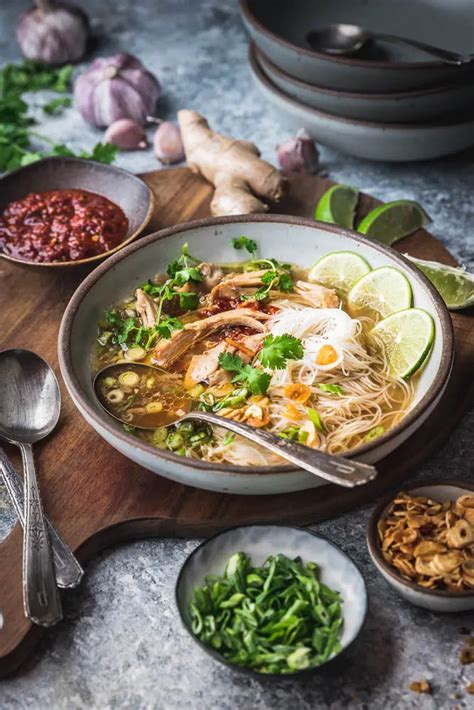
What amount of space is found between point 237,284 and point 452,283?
116cm

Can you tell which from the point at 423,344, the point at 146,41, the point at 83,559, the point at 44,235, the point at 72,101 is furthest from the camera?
the point at 146,41

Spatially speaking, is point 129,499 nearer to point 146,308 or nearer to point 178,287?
point 146,308

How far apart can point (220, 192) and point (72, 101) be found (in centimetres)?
224

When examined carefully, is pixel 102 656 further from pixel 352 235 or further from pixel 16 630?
pixel 352 235

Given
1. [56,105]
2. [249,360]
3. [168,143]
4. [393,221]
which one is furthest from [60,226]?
[56,105]

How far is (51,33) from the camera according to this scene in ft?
23.1

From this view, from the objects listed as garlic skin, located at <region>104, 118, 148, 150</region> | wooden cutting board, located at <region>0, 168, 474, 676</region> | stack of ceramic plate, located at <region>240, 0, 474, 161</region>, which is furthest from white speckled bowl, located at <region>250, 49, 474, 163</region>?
wooden cutting board, located at <region>0, 168, 474, 676</region>

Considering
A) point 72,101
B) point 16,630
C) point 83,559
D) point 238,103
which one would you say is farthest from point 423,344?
point 72,101

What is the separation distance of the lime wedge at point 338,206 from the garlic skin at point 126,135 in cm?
168

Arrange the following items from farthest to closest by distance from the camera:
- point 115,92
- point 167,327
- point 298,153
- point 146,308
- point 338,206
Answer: point 115,92 → point 298,153 → point 338,206 → point 146,308 → point 167,327

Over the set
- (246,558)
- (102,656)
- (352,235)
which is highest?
(352,235)

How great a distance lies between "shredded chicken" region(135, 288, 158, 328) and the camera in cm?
446

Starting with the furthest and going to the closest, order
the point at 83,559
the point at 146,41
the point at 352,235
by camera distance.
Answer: the point at 146,41 → the point at 352,235 → the point at 83,559

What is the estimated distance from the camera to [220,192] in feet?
17.3
